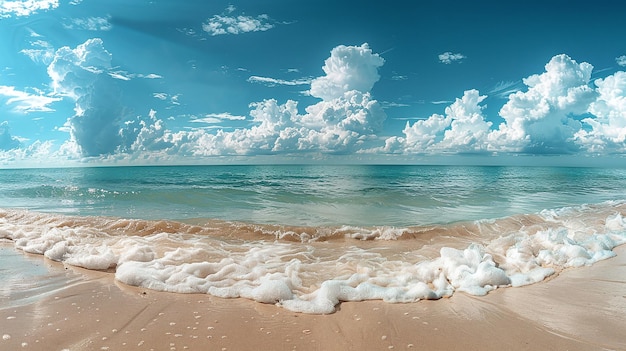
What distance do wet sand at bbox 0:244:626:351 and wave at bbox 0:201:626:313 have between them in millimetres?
267

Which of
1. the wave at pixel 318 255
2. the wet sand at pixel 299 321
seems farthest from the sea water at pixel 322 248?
the wet sand at pixel 299 321

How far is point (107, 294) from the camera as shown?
439 cm

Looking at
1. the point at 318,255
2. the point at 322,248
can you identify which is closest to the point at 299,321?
the point at 318,255

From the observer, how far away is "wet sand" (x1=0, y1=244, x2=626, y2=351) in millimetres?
3102

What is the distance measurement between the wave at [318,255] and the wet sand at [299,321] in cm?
27

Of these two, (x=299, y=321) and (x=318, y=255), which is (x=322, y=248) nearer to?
(x=318, y=255)

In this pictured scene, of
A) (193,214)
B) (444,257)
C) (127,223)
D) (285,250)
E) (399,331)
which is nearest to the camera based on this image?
(399,331)

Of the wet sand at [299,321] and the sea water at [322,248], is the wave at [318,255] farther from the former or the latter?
the wet sand at [299,321]

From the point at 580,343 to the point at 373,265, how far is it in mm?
3098

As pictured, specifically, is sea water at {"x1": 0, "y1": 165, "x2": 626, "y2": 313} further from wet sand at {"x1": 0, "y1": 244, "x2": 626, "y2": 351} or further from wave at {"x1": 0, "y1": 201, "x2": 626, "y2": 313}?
wet sand at {"x1": 0, "y1": 244, "x2": 626, "y2": 351}

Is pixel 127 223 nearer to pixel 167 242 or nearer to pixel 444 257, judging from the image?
pixel 167 242

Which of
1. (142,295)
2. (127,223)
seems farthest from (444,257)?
(127,223)

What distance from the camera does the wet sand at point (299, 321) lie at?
310 cm

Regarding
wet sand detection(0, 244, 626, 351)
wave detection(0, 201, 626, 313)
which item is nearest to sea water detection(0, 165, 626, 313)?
wave detection(0, 201, 626, 313)
